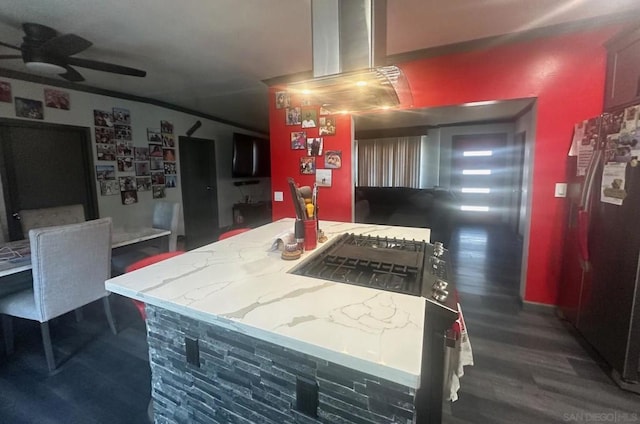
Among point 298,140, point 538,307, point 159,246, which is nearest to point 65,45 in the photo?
point 159,246

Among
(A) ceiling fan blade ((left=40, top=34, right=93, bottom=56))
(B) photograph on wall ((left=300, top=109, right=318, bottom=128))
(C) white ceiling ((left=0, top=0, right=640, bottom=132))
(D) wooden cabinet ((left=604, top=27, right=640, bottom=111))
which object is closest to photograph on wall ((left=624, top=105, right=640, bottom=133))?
(D) wooden cabinet ((left=604, top=27, right=640, bottom=111))

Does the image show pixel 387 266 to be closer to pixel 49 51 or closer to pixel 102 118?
pixel 49 51

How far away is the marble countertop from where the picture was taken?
647 mm

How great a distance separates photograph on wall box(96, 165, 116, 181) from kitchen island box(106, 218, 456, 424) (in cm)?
346

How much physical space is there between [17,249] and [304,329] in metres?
2.75

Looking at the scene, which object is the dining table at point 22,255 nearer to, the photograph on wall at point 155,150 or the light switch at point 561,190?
the photograph on wall at point 155,150

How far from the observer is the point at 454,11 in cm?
192

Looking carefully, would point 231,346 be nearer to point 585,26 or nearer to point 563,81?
point 563,81

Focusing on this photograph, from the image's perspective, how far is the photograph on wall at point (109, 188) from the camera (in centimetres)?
375

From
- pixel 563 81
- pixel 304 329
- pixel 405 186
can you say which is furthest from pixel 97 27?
pixel 405 186

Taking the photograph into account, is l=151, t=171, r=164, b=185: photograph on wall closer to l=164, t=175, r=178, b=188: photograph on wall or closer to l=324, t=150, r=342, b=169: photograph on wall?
l=164, t=175, r=178, b=188: photograph on wall

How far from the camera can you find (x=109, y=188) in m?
3.83

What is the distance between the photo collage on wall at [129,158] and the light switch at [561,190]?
17.1 ft

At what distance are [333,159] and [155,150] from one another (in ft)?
10.6
